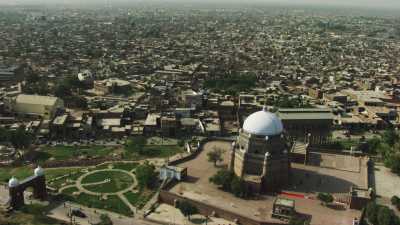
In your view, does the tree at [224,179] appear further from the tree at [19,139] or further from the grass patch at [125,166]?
the tree at [19,139]

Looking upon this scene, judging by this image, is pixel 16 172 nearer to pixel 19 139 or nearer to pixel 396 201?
pixel 19 139

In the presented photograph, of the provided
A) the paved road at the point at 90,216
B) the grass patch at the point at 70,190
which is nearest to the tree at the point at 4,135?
the grass patch at the point at 70,190

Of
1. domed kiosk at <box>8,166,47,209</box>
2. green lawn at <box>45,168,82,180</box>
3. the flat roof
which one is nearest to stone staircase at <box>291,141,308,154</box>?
the flat roof

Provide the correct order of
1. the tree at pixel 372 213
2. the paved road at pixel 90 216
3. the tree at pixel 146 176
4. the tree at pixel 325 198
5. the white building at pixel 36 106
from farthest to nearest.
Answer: the white building at pixel 36 106 < the tree at pixel 146 176 < the tree at pixel 325 198 < the paved road at pixel 90 216 < the tree at pixel 372 213

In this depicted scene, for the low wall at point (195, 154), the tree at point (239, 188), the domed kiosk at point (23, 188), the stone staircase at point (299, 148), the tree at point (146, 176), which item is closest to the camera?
the domed kiosk at point (23, 188)

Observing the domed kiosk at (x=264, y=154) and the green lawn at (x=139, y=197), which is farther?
the domed kiosk at (x=264, y=154)

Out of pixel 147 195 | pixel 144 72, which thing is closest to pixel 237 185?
pixel 147 195
